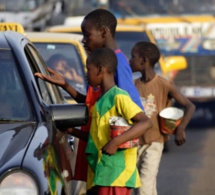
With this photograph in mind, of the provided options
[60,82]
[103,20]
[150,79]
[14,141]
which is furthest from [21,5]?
[14,141]

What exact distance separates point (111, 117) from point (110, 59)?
352mm

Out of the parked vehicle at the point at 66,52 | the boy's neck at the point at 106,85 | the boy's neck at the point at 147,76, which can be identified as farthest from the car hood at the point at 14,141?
the parked vehicle at the point at 66,52

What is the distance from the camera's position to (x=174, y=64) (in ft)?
47.9

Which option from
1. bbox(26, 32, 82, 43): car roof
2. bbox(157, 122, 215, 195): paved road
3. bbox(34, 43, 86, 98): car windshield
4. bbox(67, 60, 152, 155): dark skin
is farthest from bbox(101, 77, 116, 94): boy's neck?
bbox(157, 122, 215, 195): paved road

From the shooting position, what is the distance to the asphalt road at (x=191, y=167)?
10.9 metres

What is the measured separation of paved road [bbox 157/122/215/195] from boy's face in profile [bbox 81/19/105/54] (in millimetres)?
4612

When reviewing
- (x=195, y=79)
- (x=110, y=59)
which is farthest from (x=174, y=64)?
(x=110, y=59)

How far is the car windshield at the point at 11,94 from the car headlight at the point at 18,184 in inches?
36.2

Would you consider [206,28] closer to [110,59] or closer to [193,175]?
[193,175]

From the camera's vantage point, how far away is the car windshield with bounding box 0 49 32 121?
5691mm

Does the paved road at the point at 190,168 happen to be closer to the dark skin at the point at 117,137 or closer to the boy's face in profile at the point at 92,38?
the boy's face in profile at the point at 92,38

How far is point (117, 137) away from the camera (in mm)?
5660

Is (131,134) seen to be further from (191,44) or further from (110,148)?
(191,44)

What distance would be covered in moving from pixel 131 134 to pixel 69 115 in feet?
1.23
